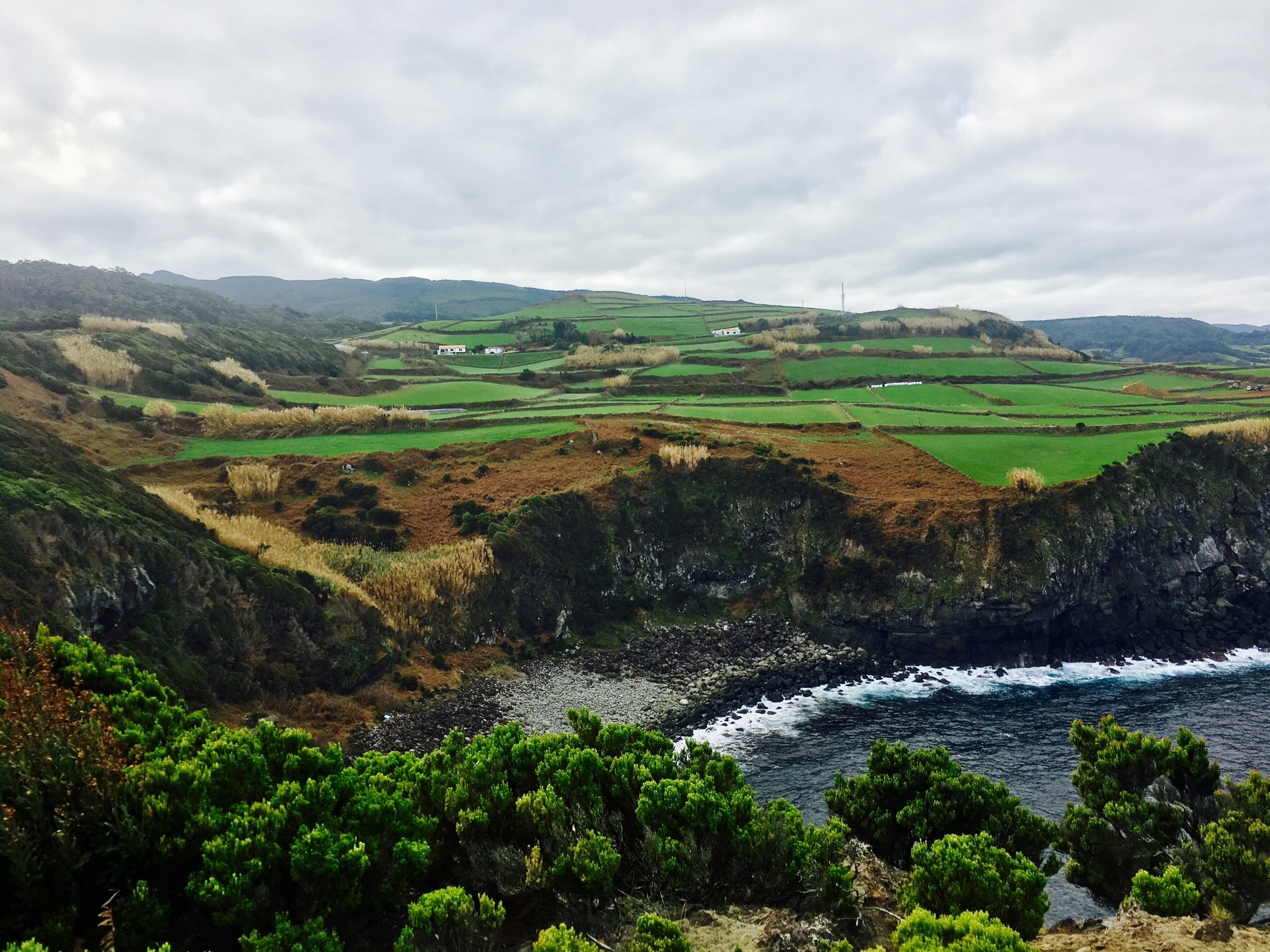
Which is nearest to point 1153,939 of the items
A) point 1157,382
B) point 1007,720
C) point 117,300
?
point 1007,720

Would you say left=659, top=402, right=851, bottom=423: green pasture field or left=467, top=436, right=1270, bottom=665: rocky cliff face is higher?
left=659, top=402, right=851, bottom=423: green pasture field

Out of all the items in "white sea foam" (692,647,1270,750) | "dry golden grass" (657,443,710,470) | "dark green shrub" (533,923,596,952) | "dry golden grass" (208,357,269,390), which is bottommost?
"white sea foam" (692,647,1270,750)

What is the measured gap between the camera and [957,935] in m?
9.48

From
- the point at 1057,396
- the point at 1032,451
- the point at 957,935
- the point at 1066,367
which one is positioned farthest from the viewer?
the point at 1066,367

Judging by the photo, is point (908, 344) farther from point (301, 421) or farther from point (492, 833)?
point (492, 833)

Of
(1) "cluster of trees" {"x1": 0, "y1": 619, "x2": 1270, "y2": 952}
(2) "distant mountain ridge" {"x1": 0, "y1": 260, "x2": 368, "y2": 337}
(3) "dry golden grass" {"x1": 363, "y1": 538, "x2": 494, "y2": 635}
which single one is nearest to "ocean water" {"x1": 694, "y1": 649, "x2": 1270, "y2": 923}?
(1) "cluster of trees" {"x1": 0, "y1": 619, "x2": 1270, "y2": 952}

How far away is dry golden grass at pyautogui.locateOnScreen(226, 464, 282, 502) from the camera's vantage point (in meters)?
40.8

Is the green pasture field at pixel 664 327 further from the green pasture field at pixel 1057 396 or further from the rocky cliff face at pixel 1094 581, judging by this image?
the rocky cliff face at pixel 1094 581

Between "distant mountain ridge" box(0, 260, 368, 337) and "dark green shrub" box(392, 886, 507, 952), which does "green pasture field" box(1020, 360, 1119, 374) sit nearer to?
"dark green shrub" box(392, 886, 507, 952)

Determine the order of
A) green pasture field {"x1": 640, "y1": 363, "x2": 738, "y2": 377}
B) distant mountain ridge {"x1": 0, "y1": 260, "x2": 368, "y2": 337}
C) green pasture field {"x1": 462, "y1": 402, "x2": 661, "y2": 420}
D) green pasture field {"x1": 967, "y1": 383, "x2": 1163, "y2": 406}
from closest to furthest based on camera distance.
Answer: green pasture field {"x1": 462, "y1": 402, "x2": 661, "y2": 420} → green pasture field {"x1": 967, "y1": 383, "x2": 1163, "y2": 406} → green pasture field {"x1": 640, "y1": 363, "x2": 738, "y2": 377} → distant mountain ridge {"x1": 0, "y1": 260, "x2": 368, "y2": 337}

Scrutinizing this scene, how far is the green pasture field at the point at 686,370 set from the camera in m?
85.6

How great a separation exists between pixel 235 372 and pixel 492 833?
71.6 meters

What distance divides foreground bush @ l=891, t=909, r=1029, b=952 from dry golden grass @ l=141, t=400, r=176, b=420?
5745 centimetres

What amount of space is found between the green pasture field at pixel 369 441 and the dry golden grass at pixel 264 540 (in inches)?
369
